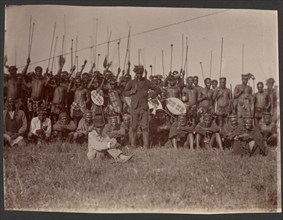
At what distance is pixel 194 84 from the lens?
233cm

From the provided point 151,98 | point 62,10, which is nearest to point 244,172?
point 151,98

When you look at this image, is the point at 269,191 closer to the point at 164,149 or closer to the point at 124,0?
the point at 164,149

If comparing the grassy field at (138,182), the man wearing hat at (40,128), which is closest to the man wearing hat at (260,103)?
the grassy field at (138,182)

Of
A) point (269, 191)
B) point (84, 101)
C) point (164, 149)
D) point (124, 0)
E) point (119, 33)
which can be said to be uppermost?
point (124, 0)

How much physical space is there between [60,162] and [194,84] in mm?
793

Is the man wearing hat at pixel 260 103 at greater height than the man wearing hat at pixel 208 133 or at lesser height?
greater

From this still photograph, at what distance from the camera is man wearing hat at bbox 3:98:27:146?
7.49 feet

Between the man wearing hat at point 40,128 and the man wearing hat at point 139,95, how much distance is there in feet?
1.41

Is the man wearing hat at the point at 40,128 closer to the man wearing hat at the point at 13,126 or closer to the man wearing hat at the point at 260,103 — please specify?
the man wearing hat at the point at 13,126

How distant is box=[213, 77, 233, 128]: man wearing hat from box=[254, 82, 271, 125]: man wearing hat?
0.44ft

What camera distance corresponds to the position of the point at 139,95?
7.59ft

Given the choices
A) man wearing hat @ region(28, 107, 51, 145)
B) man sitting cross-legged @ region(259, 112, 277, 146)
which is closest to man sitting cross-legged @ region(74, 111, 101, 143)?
man wearing hat @ region(28, 107, 51, 145)

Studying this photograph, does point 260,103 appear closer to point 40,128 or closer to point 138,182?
point 138,182

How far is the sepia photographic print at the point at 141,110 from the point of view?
2270mm
